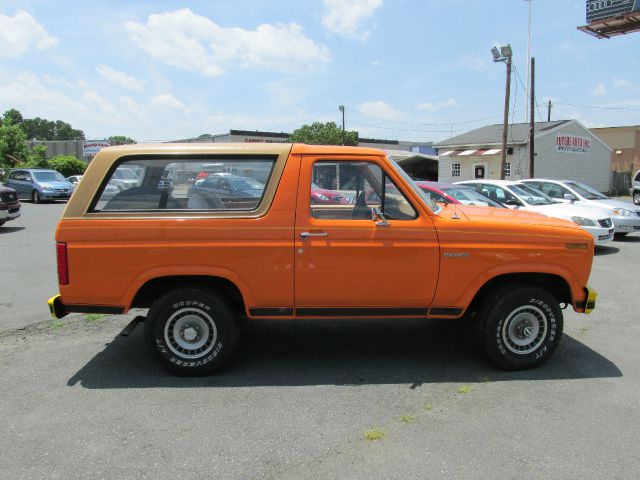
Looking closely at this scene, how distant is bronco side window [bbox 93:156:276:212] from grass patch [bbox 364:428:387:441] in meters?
1.96

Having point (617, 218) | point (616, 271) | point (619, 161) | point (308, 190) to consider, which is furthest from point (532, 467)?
point (619, 161)

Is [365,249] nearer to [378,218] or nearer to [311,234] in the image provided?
[378,218]

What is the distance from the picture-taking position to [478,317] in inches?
171

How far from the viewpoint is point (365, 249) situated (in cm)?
401

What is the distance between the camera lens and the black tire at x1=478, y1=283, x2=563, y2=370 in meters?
4.19

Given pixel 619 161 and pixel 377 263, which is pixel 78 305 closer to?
pixel 377 263

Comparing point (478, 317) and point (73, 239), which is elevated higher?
point (73, 239)

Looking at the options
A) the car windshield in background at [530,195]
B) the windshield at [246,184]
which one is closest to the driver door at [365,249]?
the windshield at [246,184]

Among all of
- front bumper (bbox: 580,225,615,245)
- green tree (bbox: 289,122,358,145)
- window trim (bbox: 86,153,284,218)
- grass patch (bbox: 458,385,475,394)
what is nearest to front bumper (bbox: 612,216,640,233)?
front bumper (bbox: 580,225,615,245)

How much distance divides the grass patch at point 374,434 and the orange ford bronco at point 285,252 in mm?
1068

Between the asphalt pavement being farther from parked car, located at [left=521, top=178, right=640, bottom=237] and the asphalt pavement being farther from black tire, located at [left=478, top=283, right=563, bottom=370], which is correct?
parked car, located at [left=521, top=178, right=640, bottom=237]

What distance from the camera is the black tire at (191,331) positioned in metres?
4.09

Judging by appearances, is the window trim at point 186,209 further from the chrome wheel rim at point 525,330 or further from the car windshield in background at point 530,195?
the car windshield in background at point 530,195

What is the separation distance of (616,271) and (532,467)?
685 centimetres
